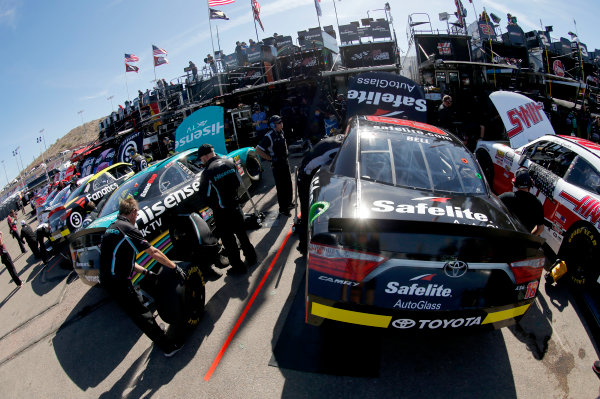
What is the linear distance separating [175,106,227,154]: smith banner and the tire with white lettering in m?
5.50

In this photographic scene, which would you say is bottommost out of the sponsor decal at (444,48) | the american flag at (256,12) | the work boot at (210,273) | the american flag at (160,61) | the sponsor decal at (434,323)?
the work boot at (210,273)

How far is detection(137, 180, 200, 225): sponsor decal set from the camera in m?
4.45

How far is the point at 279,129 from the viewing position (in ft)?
19.4

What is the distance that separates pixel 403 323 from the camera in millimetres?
2289

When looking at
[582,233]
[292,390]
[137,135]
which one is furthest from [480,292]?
[137,135]

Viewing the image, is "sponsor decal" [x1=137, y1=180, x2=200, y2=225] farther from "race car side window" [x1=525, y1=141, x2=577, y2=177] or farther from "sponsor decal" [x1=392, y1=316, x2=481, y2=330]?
"race car side window" [x1=525, y1=141, x2=577, y2=177]

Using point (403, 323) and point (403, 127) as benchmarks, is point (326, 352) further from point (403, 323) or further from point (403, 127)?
point (403, 127)

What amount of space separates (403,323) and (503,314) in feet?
2.47

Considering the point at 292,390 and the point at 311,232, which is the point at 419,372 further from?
the point at 311,232

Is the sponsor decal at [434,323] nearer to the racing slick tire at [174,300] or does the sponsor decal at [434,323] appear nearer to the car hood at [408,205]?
the car hood at [408,205]

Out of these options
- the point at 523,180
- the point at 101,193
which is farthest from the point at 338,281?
the point at 101,193

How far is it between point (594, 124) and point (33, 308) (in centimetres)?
2089

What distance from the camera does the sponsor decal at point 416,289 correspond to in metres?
2.19

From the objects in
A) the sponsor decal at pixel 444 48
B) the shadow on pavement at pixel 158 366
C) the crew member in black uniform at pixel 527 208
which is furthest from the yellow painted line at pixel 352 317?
the sponsor decal at pixel 444 48
